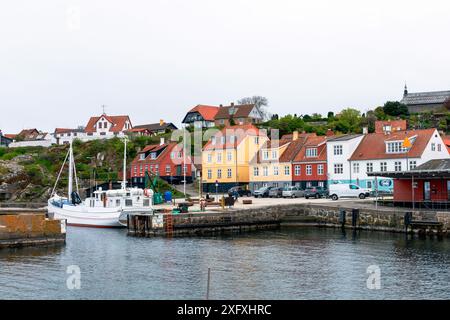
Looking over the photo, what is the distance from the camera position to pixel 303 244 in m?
38.2

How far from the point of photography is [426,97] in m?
130

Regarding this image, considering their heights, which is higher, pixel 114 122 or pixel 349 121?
pixel 114 122

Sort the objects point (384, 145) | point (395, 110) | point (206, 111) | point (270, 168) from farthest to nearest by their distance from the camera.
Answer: point (206, 111) → point (395, 110) → point (270, 168) → point (384, 145)

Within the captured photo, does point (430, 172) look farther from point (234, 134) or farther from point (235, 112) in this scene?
point (235, 112)

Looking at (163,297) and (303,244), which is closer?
(163,297)

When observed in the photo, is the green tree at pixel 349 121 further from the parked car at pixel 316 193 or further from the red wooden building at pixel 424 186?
the red wooden building at pixel 424 186

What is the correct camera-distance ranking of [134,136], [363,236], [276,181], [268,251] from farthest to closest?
[134,136] < [276,181] < [363,236] < [268,251]

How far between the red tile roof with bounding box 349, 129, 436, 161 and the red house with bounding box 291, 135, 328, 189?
161 inches

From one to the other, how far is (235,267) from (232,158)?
157ft
